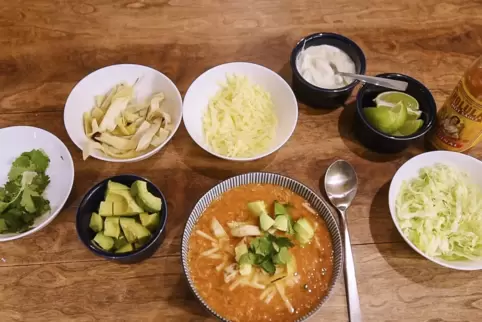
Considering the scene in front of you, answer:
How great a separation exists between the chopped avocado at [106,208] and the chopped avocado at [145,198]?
0.08 meters

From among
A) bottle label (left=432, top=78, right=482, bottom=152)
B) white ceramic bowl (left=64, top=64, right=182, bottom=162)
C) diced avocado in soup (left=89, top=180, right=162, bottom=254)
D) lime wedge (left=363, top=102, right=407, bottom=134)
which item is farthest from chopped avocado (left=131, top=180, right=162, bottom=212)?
bottle label (left=432, top=78, right=482, bottom=152)

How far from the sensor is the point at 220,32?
2.14m

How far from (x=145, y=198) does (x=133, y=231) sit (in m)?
0.11

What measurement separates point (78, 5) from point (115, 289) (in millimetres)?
1390

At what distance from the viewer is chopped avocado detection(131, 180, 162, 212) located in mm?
1508

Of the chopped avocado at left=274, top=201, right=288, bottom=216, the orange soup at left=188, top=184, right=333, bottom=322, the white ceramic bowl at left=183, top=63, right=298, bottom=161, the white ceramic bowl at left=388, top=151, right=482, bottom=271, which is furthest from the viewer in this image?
the white ceramic bowl at left=183, top=63, right=298, bottom=161

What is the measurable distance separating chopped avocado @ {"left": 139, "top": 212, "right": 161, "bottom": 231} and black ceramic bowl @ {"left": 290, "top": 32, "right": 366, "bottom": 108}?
2.49 feet

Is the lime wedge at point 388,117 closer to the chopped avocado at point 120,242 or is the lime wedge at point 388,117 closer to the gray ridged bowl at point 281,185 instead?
the gray ridged bowl at point 281,185

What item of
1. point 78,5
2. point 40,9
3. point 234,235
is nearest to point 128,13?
point 78,5

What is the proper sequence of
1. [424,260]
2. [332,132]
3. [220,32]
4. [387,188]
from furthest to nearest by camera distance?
[220,32]
[332,132]
[387,188]
[424,260]

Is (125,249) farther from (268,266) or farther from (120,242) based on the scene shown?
(268,266)

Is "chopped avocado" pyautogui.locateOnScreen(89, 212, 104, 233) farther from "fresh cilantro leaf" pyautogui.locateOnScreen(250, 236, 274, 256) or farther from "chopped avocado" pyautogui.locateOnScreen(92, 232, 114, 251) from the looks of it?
"fresh cilantro leaf" pyautogui.locateOnScreen(250, 236, 274, 256)

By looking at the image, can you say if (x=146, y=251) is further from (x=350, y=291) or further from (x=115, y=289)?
(x=350, y=291)

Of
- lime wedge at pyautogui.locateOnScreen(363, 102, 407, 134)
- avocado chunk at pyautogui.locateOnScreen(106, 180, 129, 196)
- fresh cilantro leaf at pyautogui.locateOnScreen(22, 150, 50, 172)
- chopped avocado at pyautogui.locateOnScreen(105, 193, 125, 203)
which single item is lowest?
fresh cilantro leaf at pyautogui.locateOnScreen(22, 150, 50, 172)
